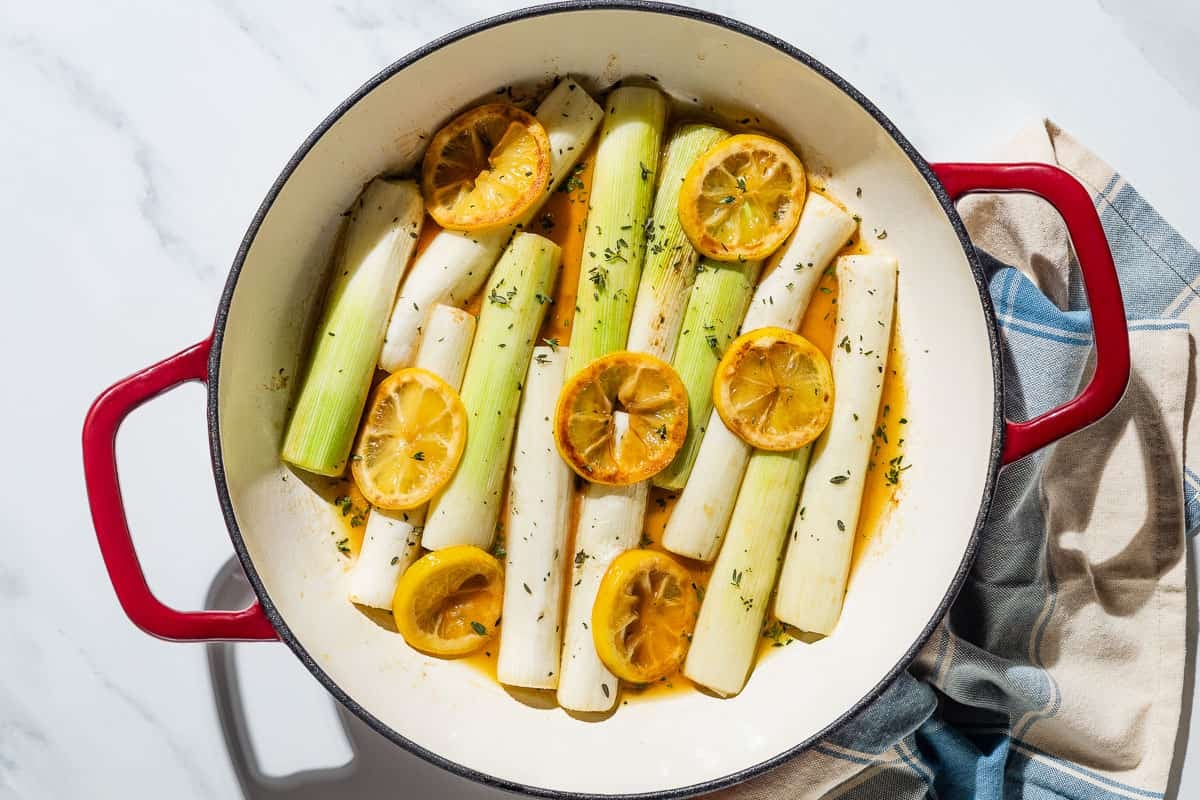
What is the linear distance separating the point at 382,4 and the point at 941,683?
2.43 m

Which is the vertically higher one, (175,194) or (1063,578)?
(175,194)

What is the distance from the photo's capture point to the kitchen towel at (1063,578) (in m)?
2.63

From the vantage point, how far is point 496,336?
262 centimetres

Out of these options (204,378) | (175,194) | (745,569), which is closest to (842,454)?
(745,569)

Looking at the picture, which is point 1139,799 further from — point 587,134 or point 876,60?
point 587,134

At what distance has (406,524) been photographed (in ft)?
8.75

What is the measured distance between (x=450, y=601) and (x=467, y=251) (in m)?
0.96

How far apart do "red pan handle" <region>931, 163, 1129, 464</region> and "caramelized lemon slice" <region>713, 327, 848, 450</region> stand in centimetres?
57

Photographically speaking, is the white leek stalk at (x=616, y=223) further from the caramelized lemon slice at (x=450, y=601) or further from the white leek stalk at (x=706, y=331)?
the caramelized lemon slice at (x=450, y=601)

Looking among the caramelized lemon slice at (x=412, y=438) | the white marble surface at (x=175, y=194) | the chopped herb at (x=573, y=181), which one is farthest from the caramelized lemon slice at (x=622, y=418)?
the white marble surface at (x=175, y=194)

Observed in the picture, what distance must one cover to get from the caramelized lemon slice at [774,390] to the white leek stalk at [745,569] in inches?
2.9

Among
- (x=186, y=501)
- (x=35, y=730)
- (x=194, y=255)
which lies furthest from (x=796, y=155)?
(x=35, y=730)

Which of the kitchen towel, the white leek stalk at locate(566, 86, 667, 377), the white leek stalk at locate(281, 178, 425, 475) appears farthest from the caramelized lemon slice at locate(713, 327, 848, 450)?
the white leek stalk at locate(281, 178, 425, 475)

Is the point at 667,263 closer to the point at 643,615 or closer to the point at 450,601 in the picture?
the point at 643,615
